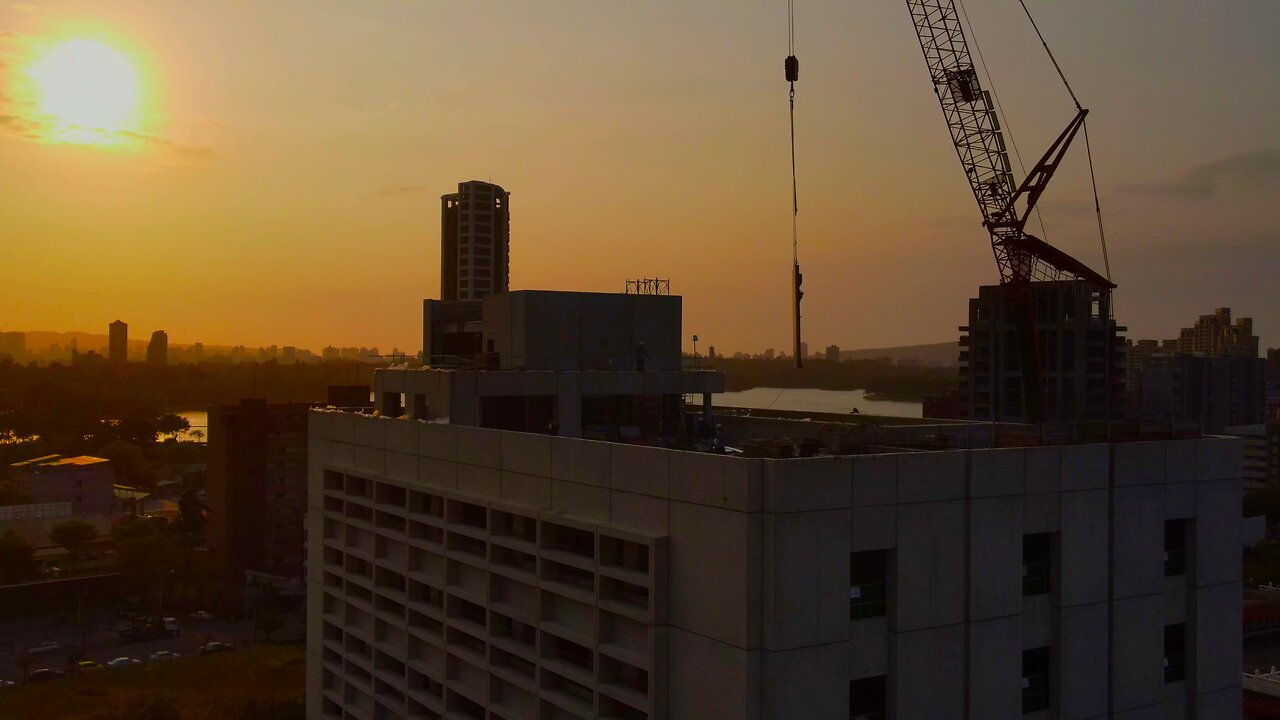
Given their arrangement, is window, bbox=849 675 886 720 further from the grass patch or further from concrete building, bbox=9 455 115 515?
concrete building, bbox=9 455 115 515

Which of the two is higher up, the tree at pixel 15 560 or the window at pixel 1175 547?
the window at pixel 1175 547

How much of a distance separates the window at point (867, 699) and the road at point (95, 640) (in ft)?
223

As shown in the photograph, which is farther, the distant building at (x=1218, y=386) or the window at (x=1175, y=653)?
the distant building at (x=1218, y=386)

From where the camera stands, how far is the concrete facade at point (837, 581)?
15570 millimetres

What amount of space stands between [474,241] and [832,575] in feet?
243

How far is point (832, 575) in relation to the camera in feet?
51.5

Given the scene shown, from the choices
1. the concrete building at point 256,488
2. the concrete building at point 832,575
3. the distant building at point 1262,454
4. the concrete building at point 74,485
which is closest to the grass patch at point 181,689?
the concrete building at point 256,488

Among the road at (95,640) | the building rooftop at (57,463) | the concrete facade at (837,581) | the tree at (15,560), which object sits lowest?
the road at (95,640)

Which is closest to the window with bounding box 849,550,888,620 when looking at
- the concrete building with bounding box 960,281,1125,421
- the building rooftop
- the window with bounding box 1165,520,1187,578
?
the window with bounding box 1165,520,1187,578

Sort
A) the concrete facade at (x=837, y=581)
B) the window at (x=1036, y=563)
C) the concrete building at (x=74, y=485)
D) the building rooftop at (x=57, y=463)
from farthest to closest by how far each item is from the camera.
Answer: the building rooftop at (x=57, y=463), the concrete building at (x=74, y=485), the window at (x=1036, y=563), the concrete facade at (x=837, y=581)

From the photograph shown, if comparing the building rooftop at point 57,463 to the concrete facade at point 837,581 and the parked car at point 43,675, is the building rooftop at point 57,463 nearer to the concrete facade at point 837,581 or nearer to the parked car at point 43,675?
the parked car at point 43,675

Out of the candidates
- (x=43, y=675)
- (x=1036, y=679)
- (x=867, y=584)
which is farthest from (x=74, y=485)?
(x=1036, y=679)

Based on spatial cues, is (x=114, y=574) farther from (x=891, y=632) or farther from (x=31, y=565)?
(x=891, y=632)

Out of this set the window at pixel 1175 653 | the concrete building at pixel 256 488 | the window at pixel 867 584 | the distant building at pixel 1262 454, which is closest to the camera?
the window at pixel 867 584
